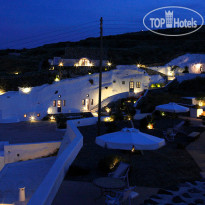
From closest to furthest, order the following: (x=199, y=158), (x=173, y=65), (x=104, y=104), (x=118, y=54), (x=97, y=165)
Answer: (x=97, y=165), (x=199, y=158), (x=104, y=104), (x=173, y=65), (x=118, y=54)

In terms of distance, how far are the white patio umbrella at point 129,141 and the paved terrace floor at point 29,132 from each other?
42.2 ft

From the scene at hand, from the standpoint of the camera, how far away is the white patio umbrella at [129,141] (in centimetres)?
811

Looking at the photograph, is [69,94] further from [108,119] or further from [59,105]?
[108,119]

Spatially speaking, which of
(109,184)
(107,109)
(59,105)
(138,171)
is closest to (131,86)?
(107,109)

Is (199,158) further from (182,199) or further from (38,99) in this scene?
(38,99)

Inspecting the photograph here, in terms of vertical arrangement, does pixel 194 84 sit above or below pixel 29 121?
above

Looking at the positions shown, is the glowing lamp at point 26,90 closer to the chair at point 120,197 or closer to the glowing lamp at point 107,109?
the glowing lamp at point 107,109

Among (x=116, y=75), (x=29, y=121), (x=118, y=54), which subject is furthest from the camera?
(x=118, y=54)

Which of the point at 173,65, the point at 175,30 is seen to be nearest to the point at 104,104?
the point at 173,65

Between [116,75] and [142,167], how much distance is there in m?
26.9

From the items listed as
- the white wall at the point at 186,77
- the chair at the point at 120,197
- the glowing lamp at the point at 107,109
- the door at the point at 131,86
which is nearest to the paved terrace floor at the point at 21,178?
the chair at the point at 120,197

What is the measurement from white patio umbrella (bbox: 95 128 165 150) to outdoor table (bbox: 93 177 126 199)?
1181 millimetres

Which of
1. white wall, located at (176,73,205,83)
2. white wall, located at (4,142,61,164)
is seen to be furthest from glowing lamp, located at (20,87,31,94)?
white wall, located at (176,73,205,83)

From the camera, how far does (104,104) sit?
33.8 metres
